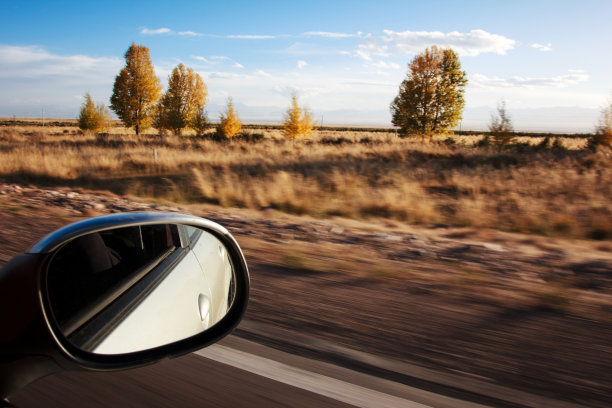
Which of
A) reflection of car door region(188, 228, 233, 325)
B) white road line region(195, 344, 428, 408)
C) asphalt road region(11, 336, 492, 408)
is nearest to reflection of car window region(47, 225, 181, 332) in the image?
reflection of car door region(188, 228, 233, 325)

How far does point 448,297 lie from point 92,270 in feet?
10.6

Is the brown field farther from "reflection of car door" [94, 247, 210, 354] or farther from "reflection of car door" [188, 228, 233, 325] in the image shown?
"reflection of car door" [94, 247, 210, 354]

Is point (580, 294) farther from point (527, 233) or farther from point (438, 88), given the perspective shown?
point (438, 88)

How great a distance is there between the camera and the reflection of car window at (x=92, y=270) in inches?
47.3

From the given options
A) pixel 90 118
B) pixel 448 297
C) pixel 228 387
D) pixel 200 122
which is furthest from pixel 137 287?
pixel 90 118

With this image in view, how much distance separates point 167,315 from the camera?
1.57m

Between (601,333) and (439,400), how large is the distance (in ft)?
5.84

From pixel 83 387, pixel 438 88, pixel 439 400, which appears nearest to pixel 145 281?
pixel 83 387

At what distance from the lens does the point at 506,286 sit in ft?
13.9

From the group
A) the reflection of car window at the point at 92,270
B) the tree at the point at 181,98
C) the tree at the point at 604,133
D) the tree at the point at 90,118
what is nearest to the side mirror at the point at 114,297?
the reflection of car window at the point at 92,270

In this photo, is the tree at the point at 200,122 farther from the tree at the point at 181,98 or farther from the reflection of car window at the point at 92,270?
the reflection of car window at the point at 92,270

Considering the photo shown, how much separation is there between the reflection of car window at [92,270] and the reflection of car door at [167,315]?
0.11 meters

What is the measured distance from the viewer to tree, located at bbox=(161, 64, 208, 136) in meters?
43.0

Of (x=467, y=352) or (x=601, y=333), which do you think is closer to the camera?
(x=467, y=352)
